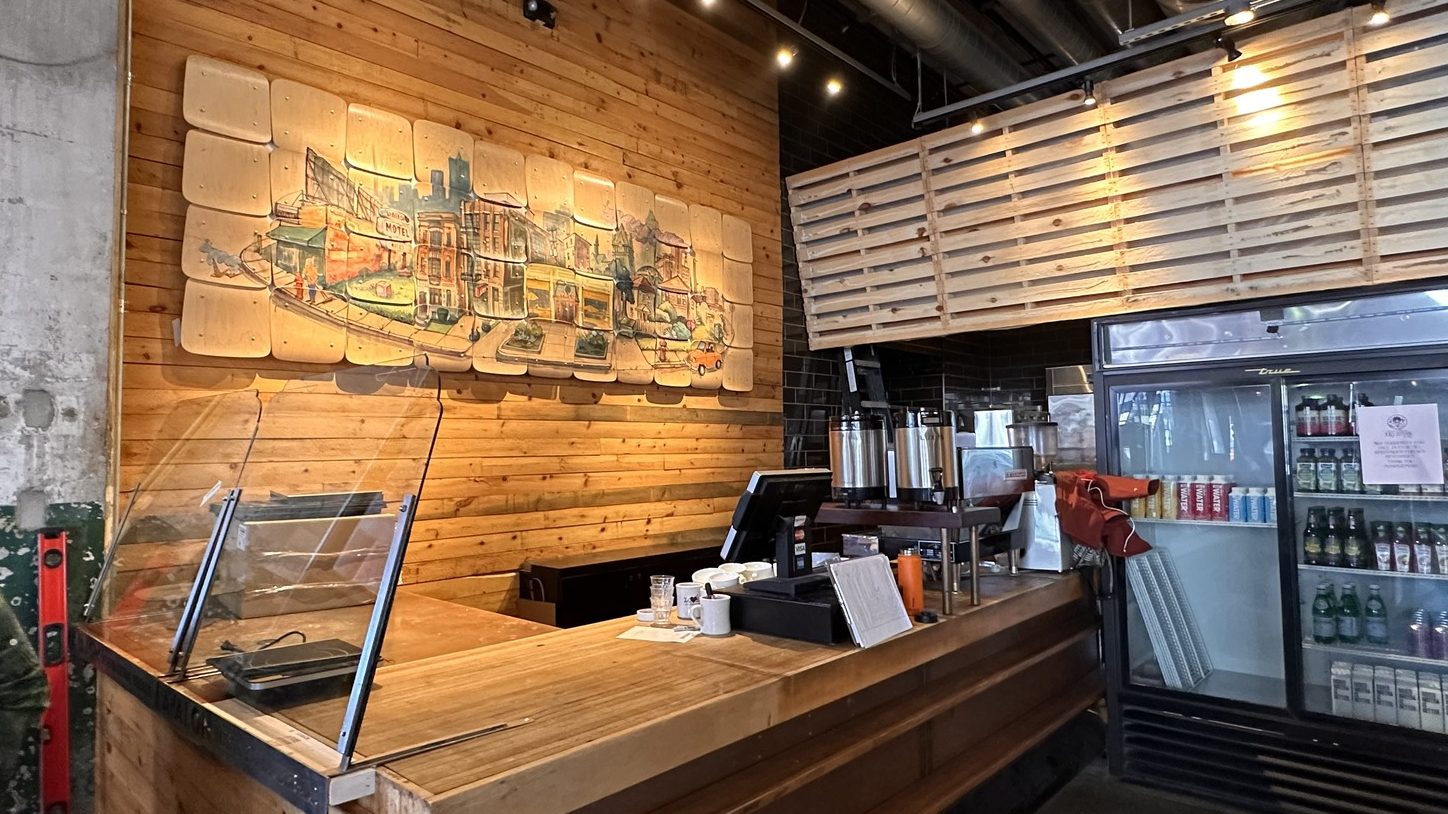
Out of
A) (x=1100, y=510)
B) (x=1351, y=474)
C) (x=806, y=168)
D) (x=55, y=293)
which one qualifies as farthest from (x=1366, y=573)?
(x=55, y=293)

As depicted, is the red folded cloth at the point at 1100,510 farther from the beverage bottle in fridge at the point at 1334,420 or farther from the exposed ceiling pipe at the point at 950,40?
the exposed ceiling pipe at the point at 950,40

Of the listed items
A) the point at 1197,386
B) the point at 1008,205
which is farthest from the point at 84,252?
the point at 1197,386

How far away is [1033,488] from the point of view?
Answer: 3734 millimetres

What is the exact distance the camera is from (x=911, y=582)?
2523mm

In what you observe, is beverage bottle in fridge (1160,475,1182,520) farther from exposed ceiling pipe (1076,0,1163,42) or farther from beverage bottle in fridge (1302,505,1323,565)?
exposed ceiling pipe (1076,0,1163,42)

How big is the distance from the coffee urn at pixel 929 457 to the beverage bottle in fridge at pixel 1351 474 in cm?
207

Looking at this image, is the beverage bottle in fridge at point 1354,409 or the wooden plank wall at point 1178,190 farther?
the beverage bottle in fridge at point 1354,409

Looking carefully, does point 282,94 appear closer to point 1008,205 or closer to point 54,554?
point 54,554

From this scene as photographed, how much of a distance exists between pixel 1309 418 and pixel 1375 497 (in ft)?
1.34

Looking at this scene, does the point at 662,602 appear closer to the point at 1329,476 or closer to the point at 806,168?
the point at 1329,476

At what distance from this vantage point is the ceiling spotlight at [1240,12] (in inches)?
127

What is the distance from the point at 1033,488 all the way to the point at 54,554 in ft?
12.1

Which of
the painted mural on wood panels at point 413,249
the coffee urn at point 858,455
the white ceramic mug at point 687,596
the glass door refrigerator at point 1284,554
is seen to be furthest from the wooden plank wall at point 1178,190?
the white ceramic mug at point 687,596

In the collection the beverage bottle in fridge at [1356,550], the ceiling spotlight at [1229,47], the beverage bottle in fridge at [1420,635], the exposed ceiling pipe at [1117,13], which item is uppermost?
the exposed ceiling pipe at [1117,13]
